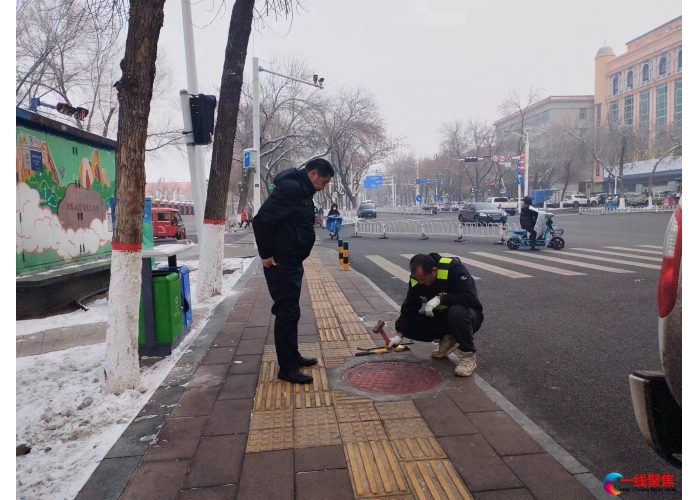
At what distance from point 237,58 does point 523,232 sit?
1014 centimetres

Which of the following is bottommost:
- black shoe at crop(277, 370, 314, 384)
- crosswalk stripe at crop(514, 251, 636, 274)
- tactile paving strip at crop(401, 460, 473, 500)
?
tactile paving strip at crop(401, 460, 473, 500)

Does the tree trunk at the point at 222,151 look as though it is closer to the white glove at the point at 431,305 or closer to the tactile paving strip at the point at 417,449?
the white glove at the point at 431,305

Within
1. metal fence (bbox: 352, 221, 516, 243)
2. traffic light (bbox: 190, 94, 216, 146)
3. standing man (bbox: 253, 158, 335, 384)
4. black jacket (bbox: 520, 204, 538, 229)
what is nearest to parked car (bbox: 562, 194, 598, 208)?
metal fence (bbox: 352, 221, 516, 243)

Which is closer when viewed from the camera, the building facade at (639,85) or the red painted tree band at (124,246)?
the red painted tree band at (124,246)

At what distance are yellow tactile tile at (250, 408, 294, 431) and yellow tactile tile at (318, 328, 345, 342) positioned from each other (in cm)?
191

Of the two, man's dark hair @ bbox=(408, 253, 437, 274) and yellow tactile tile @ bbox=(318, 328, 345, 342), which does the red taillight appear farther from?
yellow tactile tile @ bbox=(318, 328, 345, 342)

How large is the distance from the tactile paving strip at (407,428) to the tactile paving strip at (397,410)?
67 mm

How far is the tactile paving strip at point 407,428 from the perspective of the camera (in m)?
3.18

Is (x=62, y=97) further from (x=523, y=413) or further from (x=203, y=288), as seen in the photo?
(x=523, y=413)

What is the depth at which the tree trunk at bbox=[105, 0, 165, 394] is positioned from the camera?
3.84 meters

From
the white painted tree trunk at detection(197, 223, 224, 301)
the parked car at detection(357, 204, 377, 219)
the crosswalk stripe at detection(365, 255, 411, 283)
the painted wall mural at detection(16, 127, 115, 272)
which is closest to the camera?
the painted wall mural at detection(16, 127, 115, 272)

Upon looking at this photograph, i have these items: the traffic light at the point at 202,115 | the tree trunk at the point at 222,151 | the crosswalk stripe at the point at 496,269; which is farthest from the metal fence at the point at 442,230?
the traffic light at the point at 202,115

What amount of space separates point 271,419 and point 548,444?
1788mm

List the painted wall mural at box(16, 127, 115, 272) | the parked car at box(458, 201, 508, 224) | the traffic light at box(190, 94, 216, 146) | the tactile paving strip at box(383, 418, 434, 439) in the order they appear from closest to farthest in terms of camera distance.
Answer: the tactile paving strip at box(383, 418, 434, 439)
the painted wall mural at box(16, 127, 115, 272)
the traffic light at box(190, 94, 216, 146)
the parked car at box(458, 201, 508, 224)
